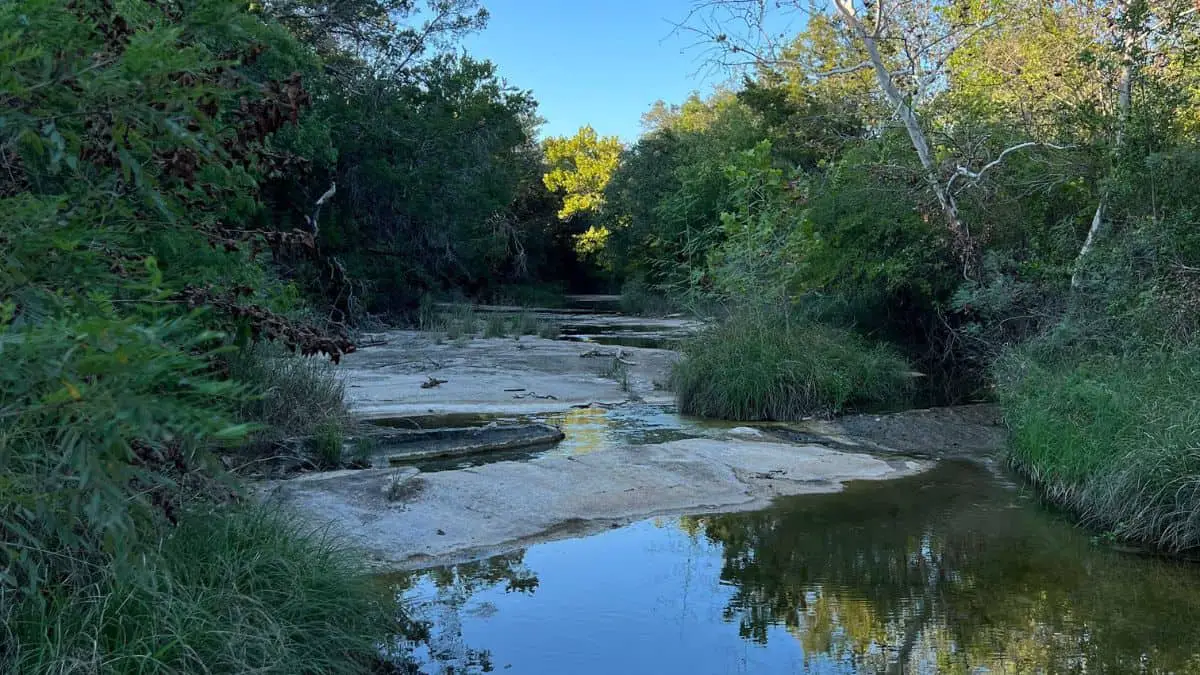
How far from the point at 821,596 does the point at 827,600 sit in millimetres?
84

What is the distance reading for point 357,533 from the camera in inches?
271

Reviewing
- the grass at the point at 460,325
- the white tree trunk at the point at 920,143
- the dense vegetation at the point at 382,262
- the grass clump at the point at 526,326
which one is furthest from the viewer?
the grass clump at the point at 526,326

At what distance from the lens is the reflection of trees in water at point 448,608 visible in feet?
16.9

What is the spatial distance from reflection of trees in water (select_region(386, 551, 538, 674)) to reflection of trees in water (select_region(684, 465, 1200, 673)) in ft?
5.01

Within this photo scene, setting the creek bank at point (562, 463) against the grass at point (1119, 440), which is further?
the creek bank at point (562, 463)

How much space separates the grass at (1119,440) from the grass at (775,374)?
3.22 meters

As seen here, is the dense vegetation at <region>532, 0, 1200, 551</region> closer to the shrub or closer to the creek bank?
the creek bank

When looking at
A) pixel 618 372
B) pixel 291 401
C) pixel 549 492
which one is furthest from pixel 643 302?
pixel 549 492

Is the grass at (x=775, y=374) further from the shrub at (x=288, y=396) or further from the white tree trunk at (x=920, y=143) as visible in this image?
the shrub at (x=288, y=396)

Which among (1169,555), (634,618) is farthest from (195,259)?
(1169,555)

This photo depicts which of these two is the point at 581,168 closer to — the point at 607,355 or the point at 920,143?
the point at 607,355

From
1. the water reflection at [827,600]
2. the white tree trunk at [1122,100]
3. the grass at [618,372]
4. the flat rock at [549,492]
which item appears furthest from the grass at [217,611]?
the grass at [618,372]

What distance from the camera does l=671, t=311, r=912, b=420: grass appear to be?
44.1 feet

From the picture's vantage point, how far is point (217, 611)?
13.6ft
